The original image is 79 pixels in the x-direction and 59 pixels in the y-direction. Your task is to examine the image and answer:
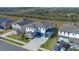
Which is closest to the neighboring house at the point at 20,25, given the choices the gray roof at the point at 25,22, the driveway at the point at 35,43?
the gray roof at the point at 25,22

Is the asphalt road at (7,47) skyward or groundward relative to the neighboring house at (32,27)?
groundward

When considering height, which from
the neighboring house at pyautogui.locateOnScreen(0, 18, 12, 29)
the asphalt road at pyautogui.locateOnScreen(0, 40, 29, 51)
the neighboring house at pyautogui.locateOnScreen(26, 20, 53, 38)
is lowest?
the asphalt road at pyautogui.locateOnScreen(0, 40, 29, 51)

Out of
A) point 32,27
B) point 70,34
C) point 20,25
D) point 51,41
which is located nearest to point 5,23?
point 20,25

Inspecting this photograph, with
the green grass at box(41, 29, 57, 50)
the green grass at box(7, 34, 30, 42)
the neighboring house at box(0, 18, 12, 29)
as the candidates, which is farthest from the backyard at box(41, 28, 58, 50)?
the neighboring house at box(0, 18, 12, 29)

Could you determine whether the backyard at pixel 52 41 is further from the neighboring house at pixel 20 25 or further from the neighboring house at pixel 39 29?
the neighboring house at pixel 20 25

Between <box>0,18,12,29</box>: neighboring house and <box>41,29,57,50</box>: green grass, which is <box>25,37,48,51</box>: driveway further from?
<box>0,18,12,29</box>: neighboring house

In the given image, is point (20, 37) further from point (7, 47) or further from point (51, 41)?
point (51, 41)
